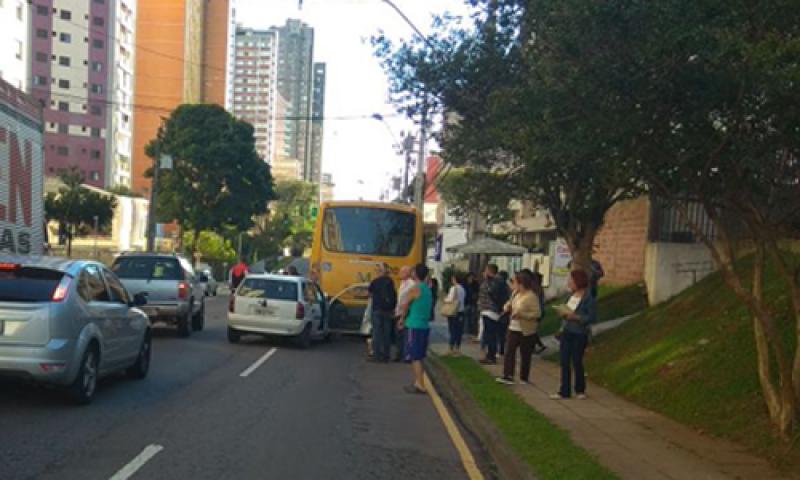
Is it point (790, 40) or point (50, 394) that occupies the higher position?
point (790, 40)

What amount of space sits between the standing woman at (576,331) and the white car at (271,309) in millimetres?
7085

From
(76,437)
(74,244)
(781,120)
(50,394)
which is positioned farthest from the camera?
(74,244)

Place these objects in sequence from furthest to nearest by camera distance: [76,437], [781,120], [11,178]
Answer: [11,178]
[76,437]
[781,120]

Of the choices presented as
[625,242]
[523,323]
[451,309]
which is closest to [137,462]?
[523,323]

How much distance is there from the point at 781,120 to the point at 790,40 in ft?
2.61

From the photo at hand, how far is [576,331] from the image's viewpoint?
1162 centimetres

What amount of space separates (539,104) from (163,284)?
12.4m

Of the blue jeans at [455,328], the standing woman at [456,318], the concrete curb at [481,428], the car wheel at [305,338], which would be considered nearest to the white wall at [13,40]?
the car wheel at [305,338]

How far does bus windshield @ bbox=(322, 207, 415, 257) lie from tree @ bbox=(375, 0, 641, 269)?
11.2 feet

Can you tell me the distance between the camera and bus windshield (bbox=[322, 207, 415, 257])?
2156 centimetres

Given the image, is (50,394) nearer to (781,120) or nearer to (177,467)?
(177,467)

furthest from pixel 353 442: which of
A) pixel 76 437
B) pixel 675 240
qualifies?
pixel 675 240

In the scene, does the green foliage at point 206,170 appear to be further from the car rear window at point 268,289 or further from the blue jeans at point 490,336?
the blue jeans at point 490,336

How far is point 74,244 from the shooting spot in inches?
2608
